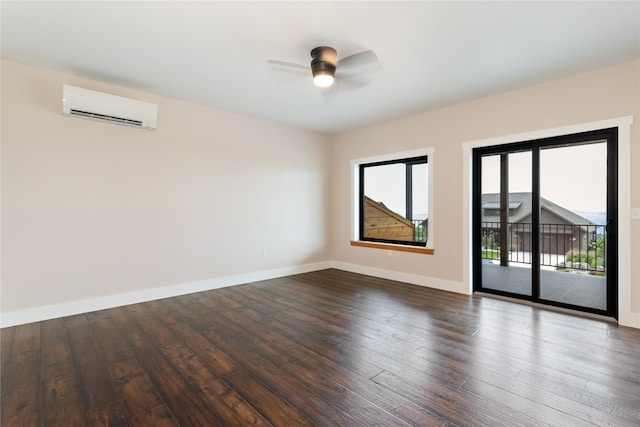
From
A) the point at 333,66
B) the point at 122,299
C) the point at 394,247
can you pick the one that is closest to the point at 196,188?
the point at 122,299

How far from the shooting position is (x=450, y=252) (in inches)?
166

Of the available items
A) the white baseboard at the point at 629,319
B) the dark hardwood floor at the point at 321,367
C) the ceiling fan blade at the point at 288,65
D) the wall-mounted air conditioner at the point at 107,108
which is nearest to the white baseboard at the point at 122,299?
the dark hardwood floor at the point at 321,367

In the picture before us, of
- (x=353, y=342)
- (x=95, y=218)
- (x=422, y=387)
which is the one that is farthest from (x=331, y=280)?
(x=95, y=218)

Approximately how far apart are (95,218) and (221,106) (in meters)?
2.11

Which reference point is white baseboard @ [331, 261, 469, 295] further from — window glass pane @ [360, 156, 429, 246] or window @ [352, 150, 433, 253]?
window glass pane @ [360, 156, 429, 246]

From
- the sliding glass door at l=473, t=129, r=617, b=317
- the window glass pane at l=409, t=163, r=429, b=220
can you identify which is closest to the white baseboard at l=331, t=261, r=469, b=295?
the sliding glass door at l=473, t=129, r=617, b=317

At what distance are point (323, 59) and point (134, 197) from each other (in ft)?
9.06

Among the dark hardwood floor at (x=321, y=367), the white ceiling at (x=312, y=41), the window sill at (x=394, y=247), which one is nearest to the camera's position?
the dark hardwood floor at (x=321, y=367)

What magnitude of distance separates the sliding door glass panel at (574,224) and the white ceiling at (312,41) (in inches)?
37.7

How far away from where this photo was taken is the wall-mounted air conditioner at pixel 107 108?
3.06m

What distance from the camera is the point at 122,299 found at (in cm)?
358

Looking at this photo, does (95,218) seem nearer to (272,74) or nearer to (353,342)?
(272,74)

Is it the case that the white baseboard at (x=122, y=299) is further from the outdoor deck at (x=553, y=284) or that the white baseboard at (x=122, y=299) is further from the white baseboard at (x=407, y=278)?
the outdoor deck at (x=553, y=284)

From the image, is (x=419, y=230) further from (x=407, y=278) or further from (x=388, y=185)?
(x=388, y=185)
